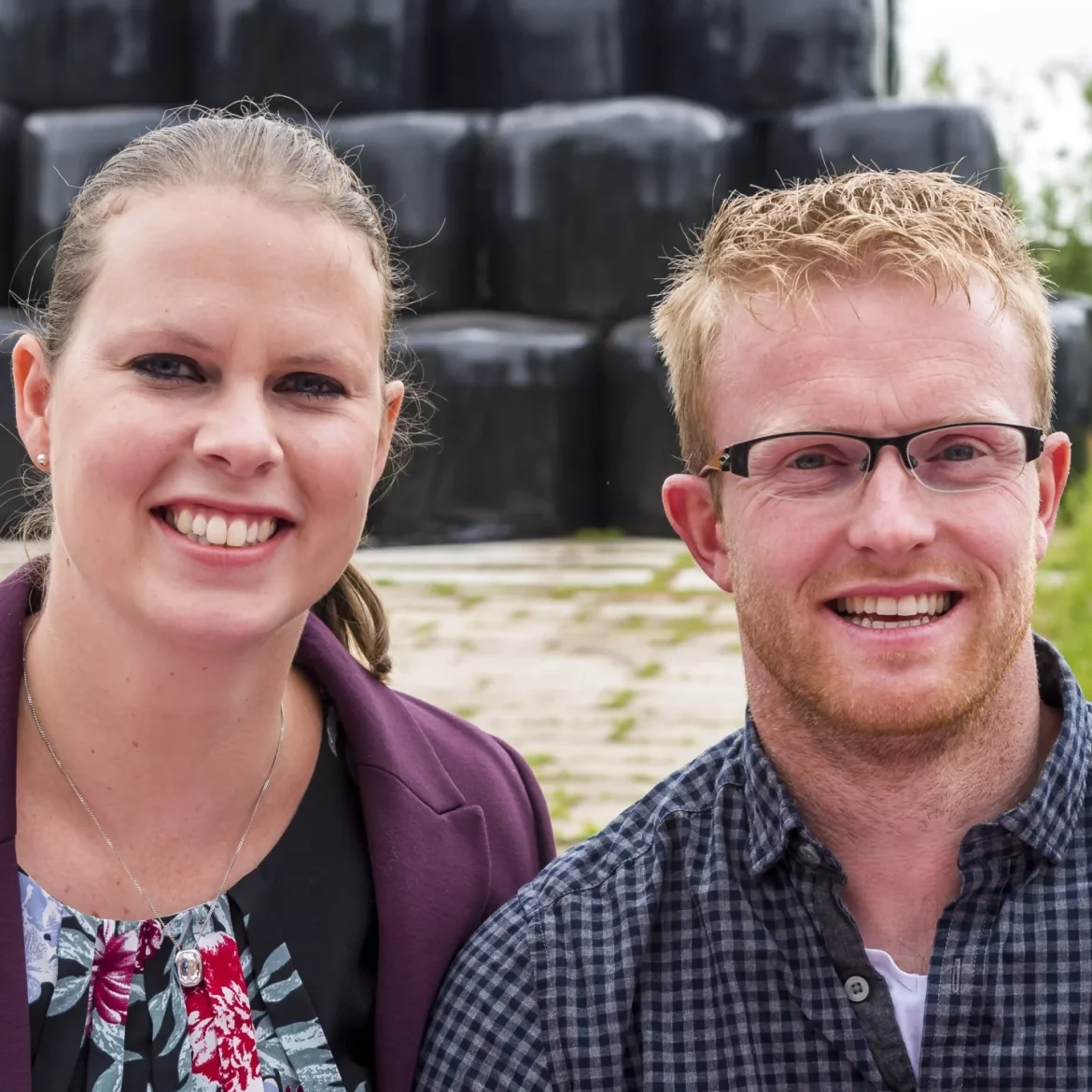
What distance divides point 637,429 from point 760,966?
6.97 meters

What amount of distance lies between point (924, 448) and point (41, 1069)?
1.23 meters

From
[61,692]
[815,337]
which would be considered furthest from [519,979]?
[815,337]

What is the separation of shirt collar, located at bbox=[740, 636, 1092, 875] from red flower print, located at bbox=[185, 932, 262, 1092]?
64cm

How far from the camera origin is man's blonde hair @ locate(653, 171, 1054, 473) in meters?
1.94

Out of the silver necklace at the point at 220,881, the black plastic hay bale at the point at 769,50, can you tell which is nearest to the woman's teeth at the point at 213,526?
the silver necklace at the point at 220,881

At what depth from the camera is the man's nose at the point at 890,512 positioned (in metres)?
1.85

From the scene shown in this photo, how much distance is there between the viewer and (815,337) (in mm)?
1921

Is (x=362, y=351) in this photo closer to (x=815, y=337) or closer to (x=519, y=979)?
(x=815, y=337)

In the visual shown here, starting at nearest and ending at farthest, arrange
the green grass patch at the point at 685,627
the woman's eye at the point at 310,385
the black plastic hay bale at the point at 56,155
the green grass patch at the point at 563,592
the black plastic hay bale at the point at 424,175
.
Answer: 1. the woman's eye at the point at 310,385
2. the green grass patch at the point at 685,627
3. the green grass patch at the point at 563,592
4. the black plastic hay bale at the point at 56,155
5. the black plastic hay bale at the point at 424,175

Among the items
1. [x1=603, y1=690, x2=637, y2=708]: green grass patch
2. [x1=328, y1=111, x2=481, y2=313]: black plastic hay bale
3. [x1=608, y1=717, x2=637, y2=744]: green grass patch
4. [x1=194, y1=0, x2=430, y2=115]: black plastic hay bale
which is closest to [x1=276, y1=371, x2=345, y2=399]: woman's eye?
[x1=608, y1=717, x2=637, y2=744]: green grass patch

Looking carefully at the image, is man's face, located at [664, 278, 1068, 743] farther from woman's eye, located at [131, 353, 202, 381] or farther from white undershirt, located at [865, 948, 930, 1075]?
woman's eye, located at [131, 353, 202, 381]

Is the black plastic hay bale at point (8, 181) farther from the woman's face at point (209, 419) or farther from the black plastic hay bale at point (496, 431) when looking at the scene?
the woman's face at point (209, 419)

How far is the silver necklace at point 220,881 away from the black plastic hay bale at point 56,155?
6867 millimetres

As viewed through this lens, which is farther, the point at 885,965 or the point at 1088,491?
the point at 1088,491
